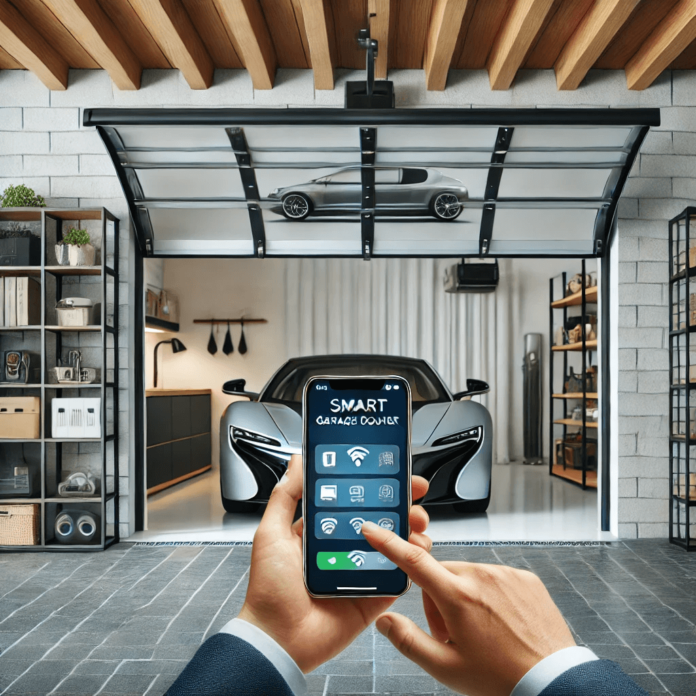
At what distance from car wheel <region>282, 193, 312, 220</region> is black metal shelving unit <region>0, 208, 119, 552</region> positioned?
3.26 ft

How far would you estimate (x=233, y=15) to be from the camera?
126 inches

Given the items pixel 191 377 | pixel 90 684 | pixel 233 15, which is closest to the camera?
pixel 90 684

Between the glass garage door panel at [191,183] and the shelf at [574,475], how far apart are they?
3.84m

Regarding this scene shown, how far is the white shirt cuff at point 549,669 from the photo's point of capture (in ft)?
1.60

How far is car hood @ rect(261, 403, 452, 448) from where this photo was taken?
4.12 metres

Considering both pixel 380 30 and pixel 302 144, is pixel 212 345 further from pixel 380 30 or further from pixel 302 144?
pixel 380 30

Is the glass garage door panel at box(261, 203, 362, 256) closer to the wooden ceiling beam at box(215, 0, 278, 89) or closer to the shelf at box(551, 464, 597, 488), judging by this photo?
the wooden ceiling beam at box(215, 0, 278, 89)

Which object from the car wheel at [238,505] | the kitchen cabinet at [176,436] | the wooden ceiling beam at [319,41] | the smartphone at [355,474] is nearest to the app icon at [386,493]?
the smartphone at [355,474]

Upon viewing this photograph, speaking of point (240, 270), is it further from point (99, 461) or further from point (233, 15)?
point (233, 15)

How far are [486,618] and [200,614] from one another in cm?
234

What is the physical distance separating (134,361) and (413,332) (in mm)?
4777

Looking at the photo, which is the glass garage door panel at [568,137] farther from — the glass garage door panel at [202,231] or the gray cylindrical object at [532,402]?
the gray cylindrical object at [532,402]

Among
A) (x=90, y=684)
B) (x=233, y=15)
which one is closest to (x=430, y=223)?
(x=233, y=15)

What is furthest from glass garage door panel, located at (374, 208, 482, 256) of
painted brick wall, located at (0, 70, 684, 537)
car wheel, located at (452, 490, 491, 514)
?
car wheel, located at (452, 490, 491, 514)
